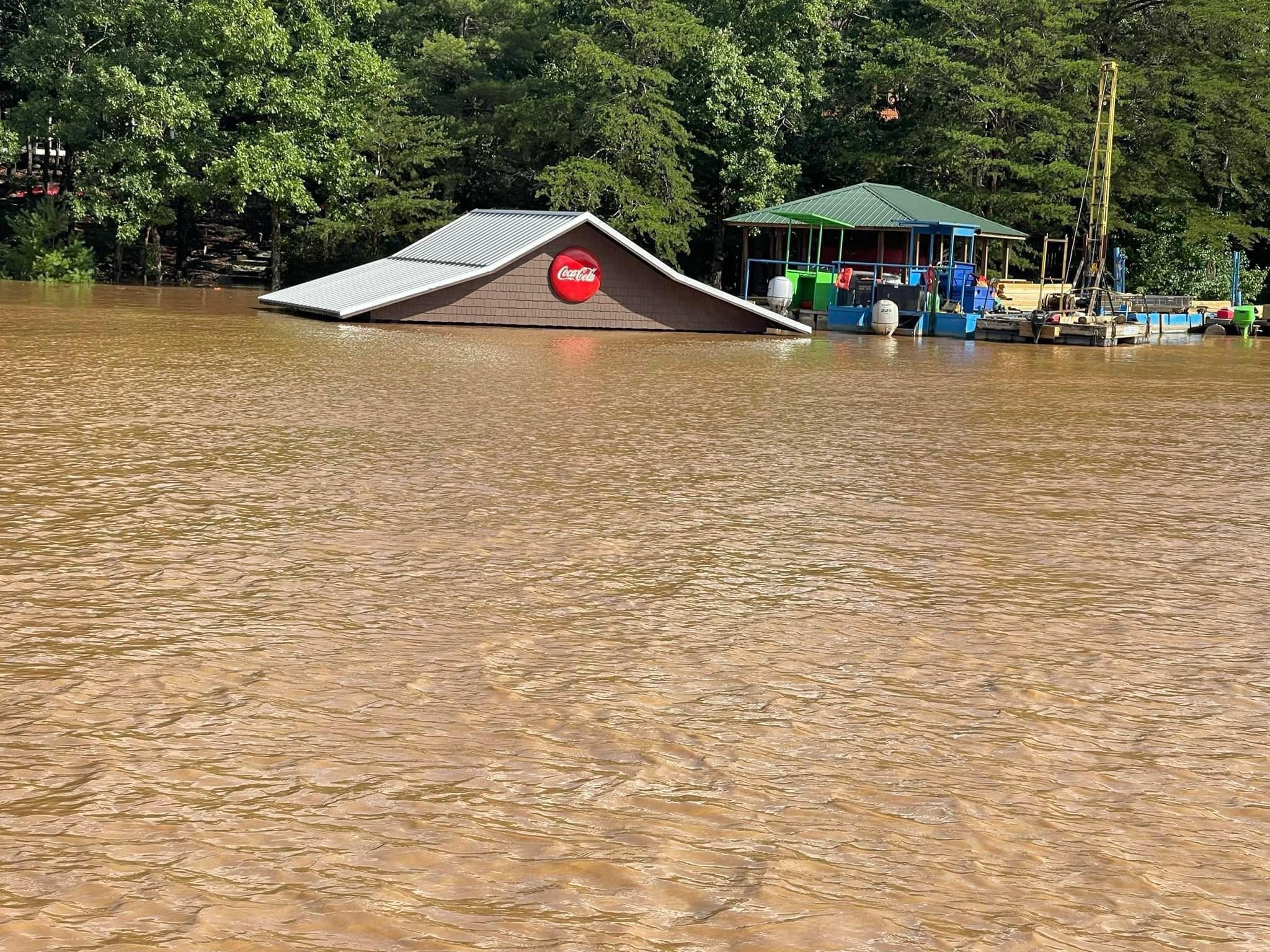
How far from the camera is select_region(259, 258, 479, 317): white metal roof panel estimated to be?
3002cm

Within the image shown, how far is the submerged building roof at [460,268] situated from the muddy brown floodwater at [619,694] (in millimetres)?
16716

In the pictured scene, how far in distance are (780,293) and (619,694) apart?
3094 cm

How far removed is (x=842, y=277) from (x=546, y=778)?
3461 cm

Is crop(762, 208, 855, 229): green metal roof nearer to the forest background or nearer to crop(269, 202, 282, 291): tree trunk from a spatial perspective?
the forest background

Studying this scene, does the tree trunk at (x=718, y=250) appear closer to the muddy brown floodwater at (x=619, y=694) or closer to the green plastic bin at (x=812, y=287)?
the green plastic bin at (x=812, y=287)

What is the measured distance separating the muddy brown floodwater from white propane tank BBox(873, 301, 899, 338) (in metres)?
20.8

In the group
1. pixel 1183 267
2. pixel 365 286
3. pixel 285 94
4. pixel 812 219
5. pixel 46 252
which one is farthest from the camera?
pixel 1183 267

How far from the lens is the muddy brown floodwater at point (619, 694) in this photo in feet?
14.3

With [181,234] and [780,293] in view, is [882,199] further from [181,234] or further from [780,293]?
[181,234]

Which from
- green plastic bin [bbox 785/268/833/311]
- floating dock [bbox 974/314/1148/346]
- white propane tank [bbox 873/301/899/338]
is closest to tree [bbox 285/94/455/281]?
green plastic bin [bbox 785/268/833/311]

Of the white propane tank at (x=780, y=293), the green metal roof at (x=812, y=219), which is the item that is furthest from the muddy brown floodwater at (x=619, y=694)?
the green metal roof at (x=812, y=219)

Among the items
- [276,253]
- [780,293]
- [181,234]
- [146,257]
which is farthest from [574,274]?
[181,234]

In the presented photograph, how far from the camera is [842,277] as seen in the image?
38938 mm

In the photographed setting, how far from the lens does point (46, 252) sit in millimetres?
45719
